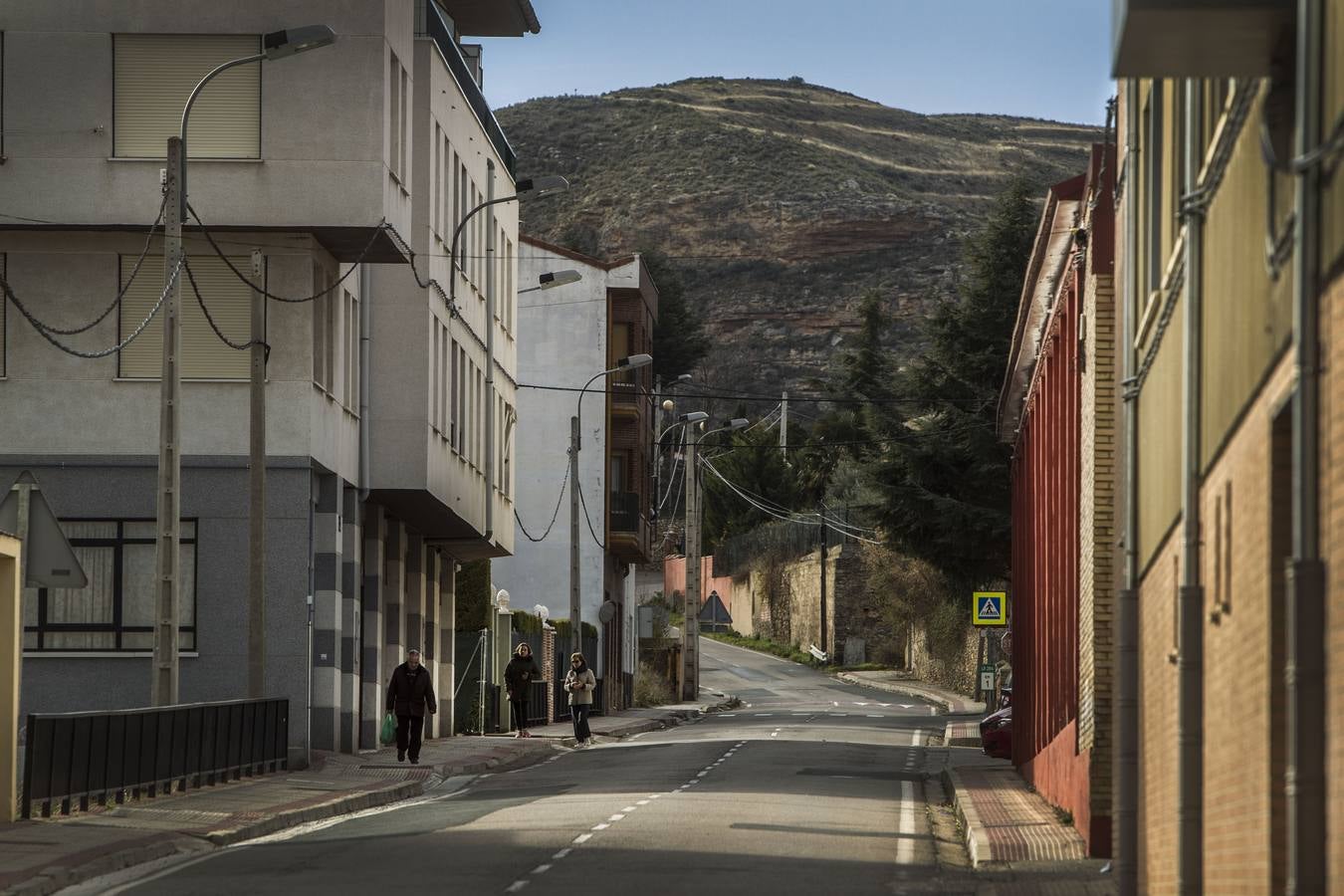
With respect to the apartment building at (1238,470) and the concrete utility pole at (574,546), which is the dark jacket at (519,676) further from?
the apartment building at (1238,470)

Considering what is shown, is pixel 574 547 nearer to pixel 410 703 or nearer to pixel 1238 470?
pixel 410 703

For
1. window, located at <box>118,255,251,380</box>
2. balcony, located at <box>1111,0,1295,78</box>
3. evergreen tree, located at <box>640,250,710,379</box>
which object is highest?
evergreen tree, located at <box>640,250,710,379</box>

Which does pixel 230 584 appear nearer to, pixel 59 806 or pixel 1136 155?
pixel 59 806

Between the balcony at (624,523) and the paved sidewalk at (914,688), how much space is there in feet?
32.0

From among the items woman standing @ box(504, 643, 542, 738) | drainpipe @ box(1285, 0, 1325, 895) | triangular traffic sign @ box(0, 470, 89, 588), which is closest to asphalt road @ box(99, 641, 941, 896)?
triangular traffic sign @ box(0, 470, 89, 588)

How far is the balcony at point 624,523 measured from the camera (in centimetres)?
6931

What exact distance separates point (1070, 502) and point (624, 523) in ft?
157

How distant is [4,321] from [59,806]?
14.4 meters

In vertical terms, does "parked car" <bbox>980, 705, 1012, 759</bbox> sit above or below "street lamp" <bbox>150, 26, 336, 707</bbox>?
below

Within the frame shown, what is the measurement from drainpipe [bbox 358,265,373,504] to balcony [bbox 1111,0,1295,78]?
1122 inches

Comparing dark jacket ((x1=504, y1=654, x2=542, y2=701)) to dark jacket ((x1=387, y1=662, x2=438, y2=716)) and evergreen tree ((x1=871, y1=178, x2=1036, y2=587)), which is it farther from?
evergreen tree ((x1=871, y1=178, x2=1036, y2=587))

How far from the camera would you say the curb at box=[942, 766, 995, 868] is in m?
18.2

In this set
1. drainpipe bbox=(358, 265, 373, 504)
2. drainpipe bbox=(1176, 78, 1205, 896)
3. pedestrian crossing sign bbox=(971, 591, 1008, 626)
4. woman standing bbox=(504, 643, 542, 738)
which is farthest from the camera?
pedestrian crossing sign bbox=(971, 591, 1008, 626)

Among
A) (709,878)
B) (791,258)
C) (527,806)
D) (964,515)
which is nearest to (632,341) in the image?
(964,515)
